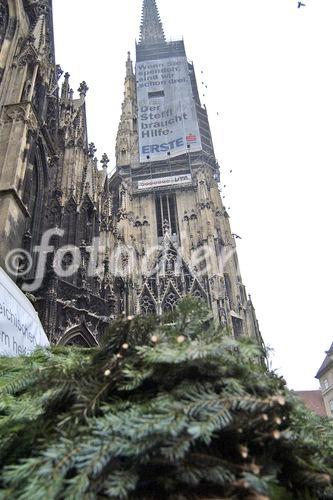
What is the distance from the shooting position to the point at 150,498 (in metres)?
1.28

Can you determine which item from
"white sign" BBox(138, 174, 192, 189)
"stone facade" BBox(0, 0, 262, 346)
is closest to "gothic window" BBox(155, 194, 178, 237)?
"white sign" BBox(138, 174, 192, 189)

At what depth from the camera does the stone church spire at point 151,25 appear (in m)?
54.6

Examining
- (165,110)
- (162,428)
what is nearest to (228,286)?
(165,110)

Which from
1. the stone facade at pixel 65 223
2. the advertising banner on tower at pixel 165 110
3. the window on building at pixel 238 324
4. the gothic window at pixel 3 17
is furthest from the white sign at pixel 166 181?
the gothic window at pixel 3 17

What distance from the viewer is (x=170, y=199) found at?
38.5 meters

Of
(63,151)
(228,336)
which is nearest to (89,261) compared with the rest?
(63,151)

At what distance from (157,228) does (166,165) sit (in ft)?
21.7

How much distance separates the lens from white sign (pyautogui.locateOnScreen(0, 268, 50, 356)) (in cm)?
433

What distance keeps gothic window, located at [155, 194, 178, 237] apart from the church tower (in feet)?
0.28

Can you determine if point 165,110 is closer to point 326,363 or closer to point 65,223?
point 326,363

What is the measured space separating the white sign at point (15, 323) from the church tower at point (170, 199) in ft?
70.9

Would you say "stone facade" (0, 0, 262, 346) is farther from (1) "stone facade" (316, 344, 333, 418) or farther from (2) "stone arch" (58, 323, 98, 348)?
(1) "stone facade" (316, 344, 333, 418)

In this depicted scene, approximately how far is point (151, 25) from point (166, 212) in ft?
113

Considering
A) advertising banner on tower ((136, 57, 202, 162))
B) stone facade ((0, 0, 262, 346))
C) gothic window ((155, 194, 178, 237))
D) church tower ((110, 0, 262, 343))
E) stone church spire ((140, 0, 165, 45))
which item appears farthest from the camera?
stone church spire ((140, 0, 165, 45))
